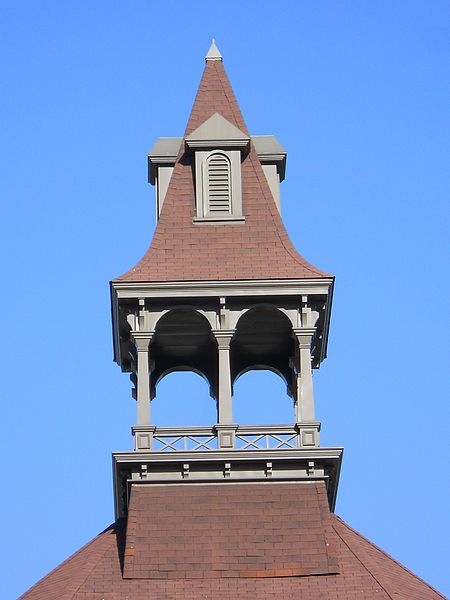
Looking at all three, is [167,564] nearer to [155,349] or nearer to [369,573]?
[369,573]

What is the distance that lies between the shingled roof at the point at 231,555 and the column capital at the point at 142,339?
147 inches

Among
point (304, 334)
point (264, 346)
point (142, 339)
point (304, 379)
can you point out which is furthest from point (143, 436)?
point (264, 346)

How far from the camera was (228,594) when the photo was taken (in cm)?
5047

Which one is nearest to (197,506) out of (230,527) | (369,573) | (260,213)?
(230,527)

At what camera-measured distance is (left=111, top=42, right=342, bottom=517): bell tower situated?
5353cm

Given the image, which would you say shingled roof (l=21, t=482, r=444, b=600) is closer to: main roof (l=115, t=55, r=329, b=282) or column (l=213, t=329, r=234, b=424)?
column (l=213, t=329, r=234, b=424)

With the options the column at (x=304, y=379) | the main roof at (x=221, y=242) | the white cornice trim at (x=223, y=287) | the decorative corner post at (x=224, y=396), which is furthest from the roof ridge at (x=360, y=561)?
the main roof at (x=221, y=242)

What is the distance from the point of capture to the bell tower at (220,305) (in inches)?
2108

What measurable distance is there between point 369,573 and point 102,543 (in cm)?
653

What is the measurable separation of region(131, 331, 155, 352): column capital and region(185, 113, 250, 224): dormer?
4.01 m

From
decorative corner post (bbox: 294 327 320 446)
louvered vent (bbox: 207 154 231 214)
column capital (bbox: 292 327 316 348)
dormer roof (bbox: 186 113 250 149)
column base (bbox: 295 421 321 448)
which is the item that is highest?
dormer roof (bbox: 186 113 250 149)

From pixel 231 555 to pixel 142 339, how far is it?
6302 mm

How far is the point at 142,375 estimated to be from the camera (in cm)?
5488

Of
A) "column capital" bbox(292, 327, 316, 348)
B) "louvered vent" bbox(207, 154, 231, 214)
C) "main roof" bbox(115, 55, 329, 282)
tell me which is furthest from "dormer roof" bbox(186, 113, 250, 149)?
"column capital" bbox(292, 327, 316, 348)
